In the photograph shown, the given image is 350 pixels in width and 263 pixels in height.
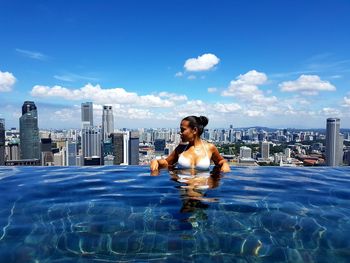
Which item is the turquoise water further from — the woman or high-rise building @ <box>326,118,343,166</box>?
high-rise building @ <box>326,118,343,166</box>

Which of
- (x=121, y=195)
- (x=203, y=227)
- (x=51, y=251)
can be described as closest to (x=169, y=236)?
(x=203, y=227)

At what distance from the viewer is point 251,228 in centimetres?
323

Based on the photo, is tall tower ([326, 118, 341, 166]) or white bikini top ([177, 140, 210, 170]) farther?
tall tower ([326, 118, 341, 166])

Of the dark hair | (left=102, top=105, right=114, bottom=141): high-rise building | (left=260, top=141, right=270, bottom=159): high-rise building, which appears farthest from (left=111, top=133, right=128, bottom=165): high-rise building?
the dark hair

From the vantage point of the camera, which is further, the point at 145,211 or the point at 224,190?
the point at 224,190

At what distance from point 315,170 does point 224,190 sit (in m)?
3.86

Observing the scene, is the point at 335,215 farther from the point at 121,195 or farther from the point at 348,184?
the point at 121,195

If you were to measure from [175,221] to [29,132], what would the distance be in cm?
12247

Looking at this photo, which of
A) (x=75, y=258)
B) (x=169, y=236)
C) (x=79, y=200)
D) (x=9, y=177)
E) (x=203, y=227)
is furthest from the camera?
(x=9, y=177)

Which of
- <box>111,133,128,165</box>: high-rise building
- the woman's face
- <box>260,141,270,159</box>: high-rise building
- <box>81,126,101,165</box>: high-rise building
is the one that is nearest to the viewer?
the woman's face

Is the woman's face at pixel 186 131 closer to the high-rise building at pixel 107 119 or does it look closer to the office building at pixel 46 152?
the office building at pixel 46 152

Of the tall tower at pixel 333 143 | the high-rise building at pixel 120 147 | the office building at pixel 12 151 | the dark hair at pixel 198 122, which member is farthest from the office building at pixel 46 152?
the dark hair at pixel 198 122

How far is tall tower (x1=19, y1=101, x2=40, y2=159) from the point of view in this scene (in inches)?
4230

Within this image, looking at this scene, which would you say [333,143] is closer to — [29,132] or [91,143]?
[91,143]
